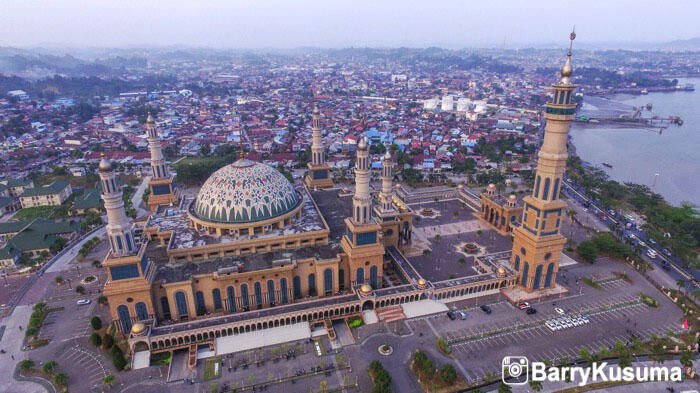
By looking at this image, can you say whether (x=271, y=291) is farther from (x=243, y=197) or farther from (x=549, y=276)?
(x=549, y=276)

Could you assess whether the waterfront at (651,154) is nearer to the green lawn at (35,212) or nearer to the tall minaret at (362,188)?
the tall minaret at (362,188)

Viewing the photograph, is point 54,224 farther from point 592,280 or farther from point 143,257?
point 592,280

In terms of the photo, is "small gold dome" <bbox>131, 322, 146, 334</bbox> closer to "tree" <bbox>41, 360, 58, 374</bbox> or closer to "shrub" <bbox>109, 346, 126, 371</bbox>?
"shrub" <bbox>109, 346, 126, 371</bbox>

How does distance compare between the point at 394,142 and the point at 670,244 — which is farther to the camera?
the point at 394,142

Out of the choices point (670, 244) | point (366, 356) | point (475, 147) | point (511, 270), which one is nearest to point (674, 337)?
point (511, 270)

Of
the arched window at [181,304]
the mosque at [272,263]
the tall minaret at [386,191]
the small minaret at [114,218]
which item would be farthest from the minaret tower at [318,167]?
the small minaret at [114,218]
